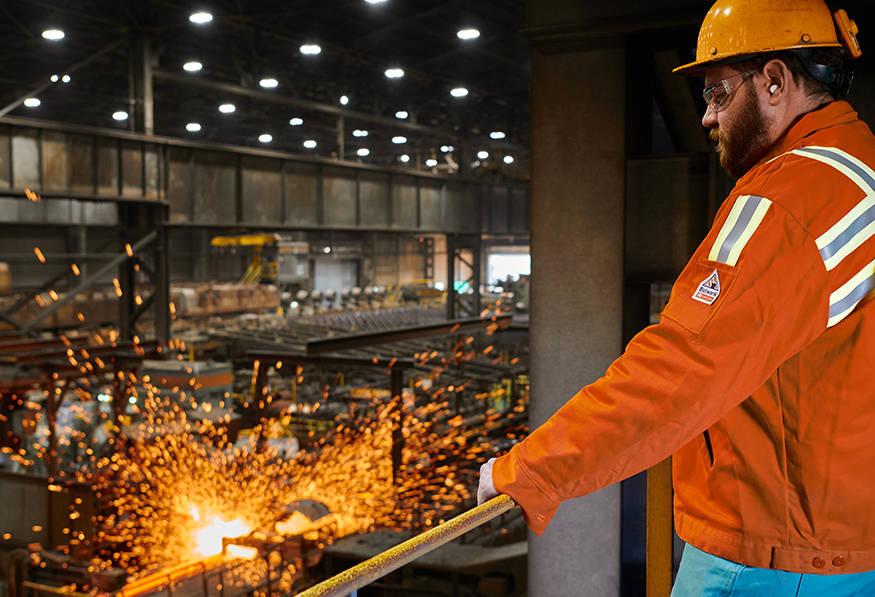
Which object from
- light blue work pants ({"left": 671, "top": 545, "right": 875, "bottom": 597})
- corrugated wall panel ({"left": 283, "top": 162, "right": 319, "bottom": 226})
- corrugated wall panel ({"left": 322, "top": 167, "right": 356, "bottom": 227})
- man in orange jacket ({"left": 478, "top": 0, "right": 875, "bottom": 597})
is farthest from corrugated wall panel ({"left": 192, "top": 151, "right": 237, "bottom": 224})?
light blue work pants ({"left": 671, "top": 545, "right": 875, "bottom": 597})

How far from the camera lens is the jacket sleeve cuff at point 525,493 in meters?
1.18

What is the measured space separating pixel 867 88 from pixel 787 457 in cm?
238

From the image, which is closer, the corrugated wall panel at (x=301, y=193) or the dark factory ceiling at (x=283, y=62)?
the corrugated wall panel at (x=301, y=193)

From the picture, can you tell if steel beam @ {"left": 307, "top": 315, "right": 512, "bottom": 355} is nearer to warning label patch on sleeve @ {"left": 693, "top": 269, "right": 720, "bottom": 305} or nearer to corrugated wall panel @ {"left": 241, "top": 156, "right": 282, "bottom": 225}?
corrugated wall panel @ {"left": 241, "top": 156, "right": 282, "bottom": 225}

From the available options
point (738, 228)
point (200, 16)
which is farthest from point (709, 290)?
point (200, 16)

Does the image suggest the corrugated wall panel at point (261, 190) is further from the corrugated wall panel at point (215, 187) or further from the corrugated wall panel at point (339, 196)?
the corrugated wall panel at point (339, 196)

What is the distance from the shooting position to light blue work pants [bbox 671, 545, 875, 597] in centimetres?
119

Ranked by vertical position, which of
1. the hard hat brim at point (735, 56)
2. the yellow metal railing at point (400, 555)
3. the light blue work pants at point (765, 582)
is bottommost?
the light blue work pants at point (765, 582)

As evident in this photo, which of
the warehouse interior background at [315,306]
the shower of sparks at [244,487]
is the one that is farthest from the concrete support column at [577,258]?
the shower of sparks at [244,487]

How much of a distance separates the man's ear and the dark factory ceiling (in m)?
11.7

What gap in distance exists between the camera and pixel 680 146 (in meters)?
4.45

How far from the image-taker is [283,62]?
1792cm

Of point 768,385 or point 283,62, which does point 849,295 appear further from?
point 283,62

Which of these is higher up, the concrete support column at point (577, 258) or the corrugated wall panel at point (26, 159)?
the corrugated wall panel at point (26, 159)
